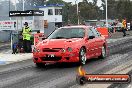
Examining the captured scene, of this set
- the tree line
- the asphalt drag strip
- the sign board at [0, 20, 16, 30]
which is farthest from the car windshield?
the tree line

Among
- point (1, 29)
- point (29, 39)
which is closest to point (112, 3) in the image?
point (1, 29)

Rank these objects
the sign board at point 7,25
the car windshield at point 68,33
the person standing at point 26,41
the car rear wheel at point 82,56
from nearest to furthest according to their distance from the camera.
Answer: the car rear wheel at point 82,56 < the car windshield at point 68,33 < the person standing at point 26,41 < the sign board at point 7,25

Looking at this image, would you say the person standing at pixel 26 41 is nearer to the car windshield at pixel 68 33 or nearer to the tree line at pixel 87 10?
the car windshield at pixel 68 33

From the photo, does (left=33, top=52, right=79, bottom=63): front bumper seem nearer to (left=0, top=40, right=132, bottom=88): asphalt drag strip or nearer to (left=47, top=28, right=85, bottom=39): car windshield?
(left=0, top=40, right=132, bottom=88): asphalt drag strip

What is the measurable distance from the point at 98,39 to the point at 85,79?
1018 cm

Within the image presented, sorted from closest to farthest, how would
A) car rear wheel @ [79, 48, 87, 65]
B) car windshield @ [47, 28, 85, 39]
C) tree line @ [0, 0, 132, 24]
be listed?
car rear wheel @ [79, 48, 87, 65]
car windshield @ [47, 28, 85, 39]
tree line @ [0, 0, 132, 24]

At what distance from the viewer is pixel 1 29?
47.5m

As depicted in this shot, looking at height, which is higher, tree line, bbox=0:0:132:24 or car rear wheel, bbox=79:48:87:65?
tree line, bbox=0:0:132:24

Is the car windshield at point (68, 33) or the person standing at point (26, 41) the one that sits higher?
the car windshield at point (68, 33)

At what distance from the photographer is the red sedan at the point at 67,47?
14.4 metres

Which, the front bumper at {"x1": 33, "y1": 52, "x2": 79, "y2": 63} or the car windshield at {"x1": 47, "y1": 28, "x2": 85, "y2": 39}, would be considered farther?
the car windshield at {"x1": 47, "y1": 28, "x2": 85, "y2": 39}

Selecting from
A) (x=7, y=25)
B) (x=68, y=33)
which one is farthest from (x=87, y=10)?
(x=68, y=33)

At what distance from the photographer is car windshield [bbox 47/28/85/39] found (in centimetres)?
1565

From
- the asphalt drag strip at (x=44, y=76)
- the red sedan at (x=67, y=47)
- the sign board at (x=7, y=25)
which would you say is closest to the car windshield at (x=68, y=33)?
the red sedan at (x=67, y=47)
